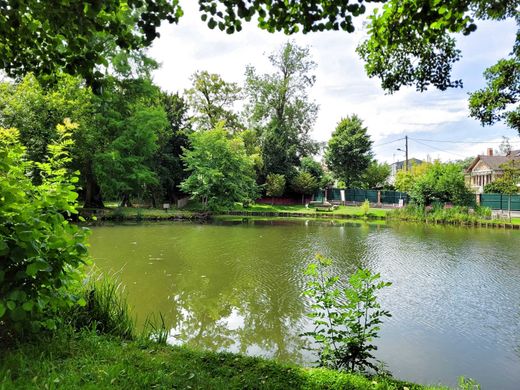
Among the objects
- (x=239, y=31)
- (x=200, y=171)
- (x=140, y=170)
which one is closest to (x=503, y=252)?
(x=239, y=31)

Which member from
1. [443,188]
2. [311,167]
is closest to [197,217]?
[311,167]

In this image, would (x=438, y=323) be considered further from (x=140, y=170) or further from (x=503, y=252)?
(x=140, y=170)

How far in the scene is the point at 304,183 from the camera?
34781mm

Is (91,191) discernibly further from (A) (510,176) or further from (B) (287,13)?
(A) (510,176)

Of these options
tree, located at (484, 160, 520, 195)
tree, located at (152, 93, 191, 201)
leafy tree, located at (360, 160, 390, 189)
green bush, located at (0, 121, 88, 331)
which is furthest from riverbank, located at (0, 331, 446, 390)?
leafy tree, located at (360, 160, 390, 189)

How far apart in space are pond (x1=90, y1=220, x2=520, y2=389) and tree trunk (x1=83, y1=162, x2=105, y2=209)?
997cm

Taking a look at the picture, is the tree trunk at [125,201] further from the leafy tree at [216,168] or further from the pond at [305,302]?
the pond at [305,302]

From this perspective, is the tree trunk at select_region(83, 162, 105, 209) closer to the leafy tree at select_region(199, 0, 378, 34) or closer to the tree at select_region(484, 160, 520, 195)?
the leafy tree at select_region(199, 0, 378, 34)

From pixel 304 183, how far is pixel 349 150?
24.6ft

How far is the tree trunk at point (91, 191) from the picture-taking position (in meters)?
23.3

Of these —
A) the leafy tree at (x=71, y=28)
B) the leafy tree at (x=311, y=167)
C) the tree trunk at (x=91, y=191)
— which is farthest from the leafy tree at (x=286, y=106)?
the leafy tree at (x=71, y=28)

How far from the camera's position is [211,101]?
1403 inches

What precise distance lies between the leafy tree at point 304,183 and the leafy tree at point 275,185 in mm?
1866

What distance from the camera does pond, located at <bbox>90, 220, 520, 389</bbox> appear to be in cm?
479
